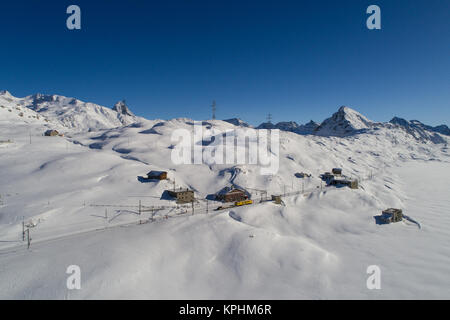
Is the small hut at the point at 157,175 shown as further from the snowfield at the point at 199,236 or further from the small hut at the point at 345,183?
the small hut at the point at 345,183

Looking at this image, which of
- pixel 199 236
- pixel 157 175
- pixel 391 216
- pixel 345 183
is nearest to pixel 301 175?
pixel 345 183

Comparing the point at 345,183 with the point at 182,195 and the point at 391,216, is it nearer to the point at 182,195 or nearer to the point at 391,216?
the point at 391,216

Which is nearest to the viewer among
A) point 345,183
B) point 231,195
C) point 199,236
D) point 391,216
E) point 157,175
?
point 199,236

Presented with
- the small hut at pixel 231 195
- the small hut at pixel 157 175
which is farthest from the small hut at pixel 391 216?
the small hut at pixel 157 175

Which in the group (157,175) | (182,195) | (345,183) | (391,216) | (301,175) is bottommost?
(391,216)

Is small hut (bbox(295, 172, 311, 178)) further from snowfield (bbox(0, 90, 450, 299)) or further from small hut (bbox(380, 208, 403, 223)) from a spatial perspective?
small hut (bbox(380, 208, 403, 223))

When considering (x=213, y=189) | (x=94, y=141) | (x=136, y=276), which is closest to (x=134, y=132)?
(x=94, y=141)

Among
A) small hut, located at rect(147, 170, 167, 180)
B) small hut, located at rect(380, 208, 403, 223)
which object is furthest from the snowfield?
small hut, located at rect(147, 170, 167, 180)

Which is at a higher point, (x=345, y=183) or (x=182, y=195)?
(x=345, y=183)

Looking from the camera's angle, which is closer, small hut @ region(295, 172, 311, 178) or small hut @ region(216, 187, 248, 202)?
small hut @ region(216, 187, 248, 202)
